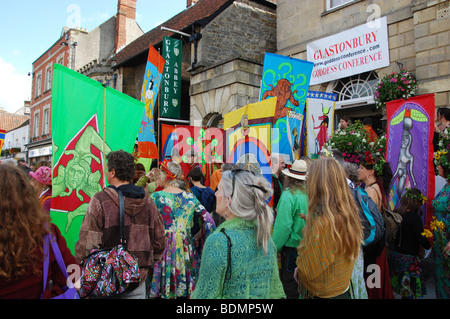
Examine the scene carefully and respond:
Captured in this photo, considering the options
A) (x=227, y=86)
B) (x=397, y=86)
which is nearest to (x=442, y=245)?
(x=397, y=86)

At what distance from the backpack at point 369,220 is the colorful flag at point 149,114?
4265 mm

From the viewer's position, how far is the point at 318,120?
6.44 m

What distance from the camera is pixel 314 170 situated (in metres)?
2.35

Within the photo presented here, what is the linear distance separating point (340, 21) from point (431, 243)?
7403mm

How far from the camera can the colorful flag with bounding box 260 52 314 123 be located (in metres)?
5.71

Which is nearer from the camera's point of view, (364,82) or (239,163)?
(239,163)

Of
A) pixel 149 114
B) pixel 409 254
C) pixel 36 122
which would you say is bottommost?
pixel 409 254

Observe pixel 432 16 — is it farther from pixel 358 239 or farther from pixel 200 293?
pixel 200 293

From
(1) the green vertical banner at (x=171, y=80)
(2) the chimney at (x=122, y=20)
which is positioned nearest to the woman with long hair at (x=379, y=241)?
(1) the green vertical banner at (x=171, y=80)

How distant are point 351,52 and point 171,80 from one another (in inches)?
235

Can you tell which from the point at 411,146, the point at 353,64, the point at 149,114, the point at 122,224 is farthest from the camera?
the point at 353,64

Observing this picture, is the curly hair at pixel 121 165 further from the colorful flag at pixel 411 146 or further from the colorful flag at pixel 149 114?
the colorful flag at pixel 411 146

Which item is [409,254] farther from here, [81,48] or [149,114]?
[81,48]
